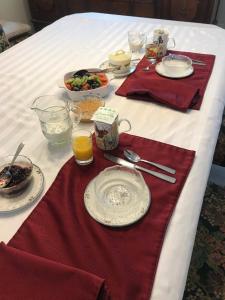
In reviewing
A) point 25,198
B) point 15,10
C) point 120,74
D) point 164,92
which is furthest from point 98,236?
point 15,10

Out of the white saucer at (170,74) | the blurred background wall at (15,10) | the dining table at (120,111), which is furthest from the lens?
the blurred background wall at (15,10)

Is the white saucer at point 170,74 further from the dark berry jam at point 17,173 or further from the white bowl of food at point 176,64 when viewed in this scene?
the dark berry jam at point 17,173

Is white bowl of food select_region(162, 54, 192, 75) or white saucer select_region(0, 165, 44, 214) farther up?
Result: white bowl of food select_region(162, 54, 192, 75)

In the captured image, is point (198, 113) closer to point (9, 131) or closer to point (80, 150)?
point (80, 150)

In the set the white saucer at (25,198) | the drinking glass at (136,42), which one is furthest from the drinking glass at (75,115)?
the drinking glass at (136,42)

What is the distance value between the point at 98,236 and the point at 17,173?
0.89 ft

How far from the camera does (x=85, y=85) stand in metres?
1.04

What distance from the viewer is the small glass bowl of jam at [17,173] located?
2.28 ft

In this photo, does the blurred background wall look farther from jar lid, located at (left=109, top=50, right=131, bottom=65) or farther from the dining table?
jar lid, located at (left=109, top=50, right=131, bottom=65)

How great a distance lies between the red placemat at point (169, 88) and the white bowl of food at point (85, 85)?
0.06 metres

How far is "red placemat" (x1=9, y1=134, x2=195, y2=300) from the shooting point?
0.54m

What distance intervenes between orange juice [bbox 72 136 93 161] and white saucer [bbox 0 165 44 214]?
0.36 ft

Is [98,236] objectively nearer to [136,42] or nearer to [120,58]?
[120,58]

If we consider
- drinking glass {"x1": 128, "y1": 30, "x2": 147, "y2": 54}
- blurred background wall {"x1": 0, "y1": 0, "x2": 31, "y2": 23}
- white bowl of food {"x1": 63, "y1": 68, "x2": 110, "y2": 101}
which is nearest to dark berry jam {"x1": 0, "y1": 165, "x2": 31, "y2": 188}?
white bowl of food {"x1": 63, "y1": 68, "x2": 110, "y2": 101}
